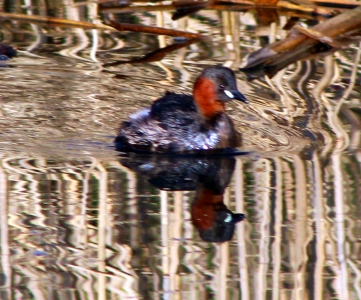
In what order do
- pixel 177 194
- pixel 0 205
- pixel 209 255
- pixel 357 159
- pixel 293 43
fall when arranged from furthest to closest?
1. pixel 293 43
2. pixel 357 159
3. pixel 177 194
4. pixel 0 205
5. pixel 209 255

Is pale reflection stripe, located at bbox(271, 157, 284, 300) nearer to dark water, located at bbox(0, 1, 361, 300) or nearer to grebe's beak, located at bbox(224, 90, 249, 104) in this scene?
dark water, located at bbox(0, 1, 361, 300)

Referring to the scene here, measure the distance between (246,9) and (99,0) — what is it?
180cm

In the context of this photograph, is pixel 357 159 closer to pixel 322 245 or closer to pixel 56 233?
pixel 322 245

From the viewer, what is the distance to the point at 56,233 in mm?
5438

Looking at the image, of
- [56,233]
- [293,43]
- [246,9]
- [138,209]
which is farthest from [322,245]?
[246,9]

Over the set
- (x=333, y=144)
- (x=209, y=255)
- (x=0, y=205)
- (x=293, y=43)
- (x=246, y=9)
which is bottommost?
(x=209, y=255)

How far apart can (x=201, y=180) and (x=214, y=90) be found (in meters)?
1.12

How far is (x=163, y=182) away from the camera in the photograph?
21.2 ft

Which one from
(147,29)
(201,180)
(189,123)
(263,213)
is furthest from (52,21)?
(263,213)

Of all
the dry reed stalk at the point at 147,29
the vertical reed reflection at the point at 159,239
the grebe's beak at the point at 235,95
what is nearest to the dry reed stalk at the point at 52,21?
the dry reed stalk at the point at 147,29

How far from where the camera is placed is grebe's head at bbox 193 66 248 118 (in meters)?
7.47

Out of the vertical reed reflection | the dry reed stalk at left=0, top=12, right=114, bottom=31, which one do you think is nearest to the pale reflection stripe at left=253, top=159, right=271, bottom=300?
the vertical reed reflection

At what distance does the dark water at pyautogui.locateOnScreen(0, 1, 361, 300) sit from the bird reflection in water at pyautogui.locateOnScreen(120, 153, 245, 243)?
2 cm

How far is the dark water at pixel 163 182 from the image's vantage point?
4.97 meters
